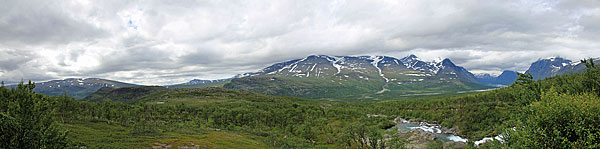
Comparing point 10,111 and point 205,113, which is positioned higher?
point 10,111

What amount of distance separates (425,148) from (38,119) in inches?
3067

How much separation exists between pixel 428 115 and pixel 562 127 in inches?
4873

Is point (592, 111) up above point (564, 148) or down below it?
above

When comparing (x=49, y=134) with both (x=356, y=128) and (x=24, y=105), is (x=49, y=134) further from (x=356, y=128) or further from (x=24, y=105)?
(x=356, y=128)

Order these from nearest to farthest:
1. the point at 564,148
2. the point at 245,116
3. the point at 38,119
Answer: the point at 564,148, the point at 38,119, the point at 245,116

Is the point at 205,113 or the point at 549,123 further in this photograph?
the point at 205,113

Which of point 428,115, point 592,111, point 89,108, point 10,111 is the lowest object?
point 428,115

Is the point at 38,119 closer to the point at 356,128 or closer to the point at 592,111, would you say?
the point at 592,111

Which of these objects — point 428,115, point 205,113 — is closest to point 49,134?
point 205,113

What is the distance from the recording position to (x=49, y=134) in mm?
23125

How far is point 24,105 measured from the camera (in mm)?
24375

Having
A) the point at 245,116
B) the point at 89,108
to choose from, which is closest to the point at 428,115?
the point at 245,116

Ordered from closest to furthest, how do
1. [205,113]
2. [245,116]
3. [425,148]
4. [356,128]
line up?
[425,148], [356,128], [245,116], [205,113]

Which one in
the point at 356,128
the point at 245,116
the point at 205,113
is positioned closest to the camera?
the point at 356,128
